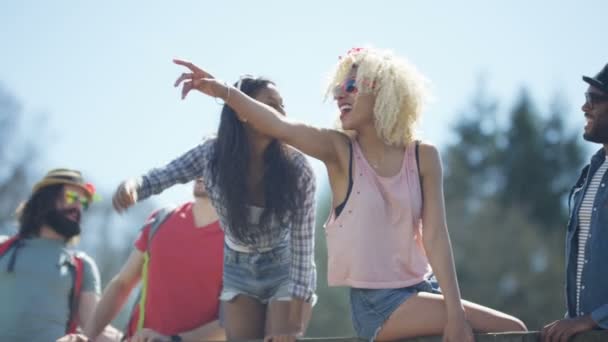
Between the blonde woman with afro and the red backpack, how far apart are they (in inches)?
86.3

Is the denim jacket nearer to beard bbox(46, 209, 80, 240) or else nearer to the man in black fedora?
the man in black fedora

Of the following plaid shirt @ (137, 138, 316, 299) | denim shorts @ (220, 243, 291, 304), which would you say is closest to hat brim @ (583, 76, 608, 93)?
plaid shirt @ (137, 138, 316, 299)

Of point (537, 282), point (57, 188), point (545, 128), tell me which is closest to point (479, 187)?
point (545, 128)

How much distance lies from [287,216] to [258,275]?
379mm

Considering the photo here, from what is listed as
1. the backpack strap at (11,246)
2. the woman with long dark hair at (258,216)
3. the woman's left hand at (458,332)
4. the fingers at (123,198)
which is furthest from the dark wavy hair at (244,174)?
the backpack strap at (11,246)

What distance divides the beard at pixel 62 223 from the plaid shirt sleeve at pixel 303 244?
183cm

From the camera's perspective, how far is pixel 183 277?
6625 mm

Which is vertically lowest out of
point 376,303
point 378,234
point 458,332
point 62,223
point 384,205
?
point 458,332

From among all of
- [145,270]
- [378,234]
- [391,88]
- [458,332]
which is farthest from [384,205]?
[145,270]

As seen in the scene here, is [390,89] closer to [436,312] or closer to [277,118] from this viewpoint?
[277,118]

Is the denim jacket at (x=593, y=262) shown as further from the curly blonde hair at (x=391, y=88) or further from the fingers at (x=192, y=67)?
the fingers at (x=192, y=67)

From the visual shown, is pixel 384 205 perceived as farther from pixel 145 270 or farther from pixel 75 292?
pixel 75 292

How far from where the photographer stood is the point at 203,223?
265 inches

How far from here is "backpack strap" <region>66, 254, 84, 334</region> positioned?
6766mm
